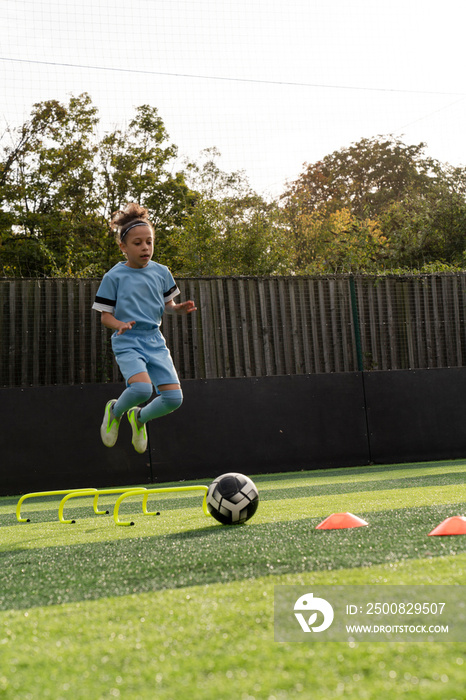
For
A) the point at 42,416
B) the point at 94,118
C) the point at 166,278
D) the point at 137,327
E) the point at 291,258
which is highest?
the point at 94,118

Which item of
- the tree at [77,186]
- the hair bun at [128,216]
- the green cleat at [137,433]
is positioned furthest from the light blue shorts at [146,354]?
the tree at [77,186]

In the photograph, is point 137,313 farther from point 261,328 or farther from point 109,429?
point 261,328

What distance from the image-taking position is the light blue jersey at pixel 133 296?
175 inches

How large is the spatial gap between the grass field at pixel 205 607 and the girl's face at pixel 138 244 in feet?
5.83

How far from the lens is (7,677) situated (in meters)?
1.34

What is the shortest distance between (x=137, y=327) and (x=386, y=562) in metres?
2.66

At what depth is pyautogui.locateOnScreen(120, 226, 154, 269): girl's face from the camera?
4447 millimetres

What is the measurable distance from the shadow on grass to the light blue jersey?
1556 millimetres

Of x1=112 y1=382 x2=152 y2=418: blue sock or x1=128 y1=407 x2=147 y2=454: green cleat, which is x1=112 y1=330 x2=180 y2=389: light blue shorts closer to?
x1=112 y1=382 x2=152 y2=418: blue sock

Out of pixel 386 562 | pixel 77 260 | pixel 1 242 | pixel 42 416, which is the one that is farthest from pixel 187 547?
pixel 1 242

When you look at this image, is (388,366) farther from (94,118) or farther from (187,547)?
(94,118)

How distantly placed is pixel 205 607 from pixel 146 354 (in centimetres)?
275

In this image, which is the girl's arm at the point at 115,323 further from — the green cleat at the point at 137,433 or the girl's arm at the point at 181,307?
the green cleat at the point at 137,433

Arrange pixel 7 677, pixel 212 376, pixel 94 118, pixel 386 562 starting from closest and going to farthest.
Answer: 1. pixel 7 677
2. pixel 386 562
3. pixel 212 376
4. pixel 94 118
